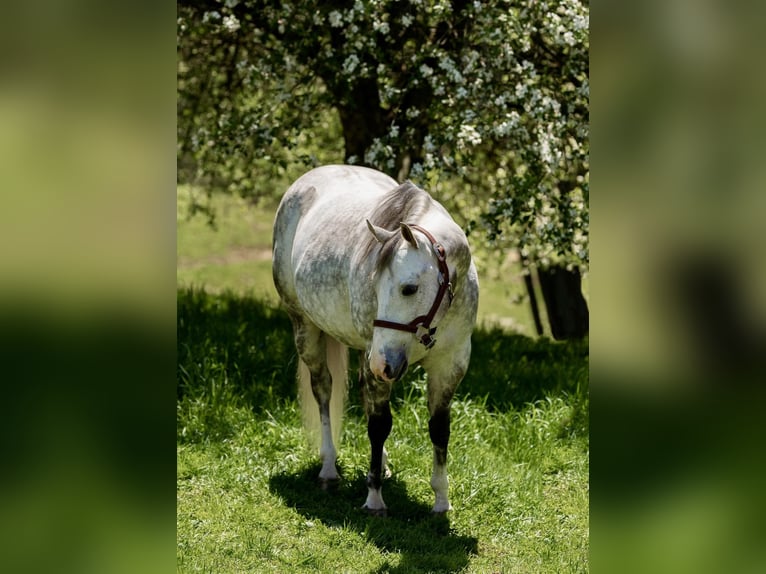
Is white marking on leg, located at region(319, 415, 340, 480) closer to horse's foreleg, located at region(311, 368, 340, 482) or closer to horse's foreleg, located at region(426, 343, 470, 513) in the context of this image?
horse's foreleg, located at region(311, 368, 340, 482)

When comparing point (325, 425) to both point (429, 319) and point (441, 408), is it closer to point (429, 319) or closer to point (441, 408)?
point (441, 408)

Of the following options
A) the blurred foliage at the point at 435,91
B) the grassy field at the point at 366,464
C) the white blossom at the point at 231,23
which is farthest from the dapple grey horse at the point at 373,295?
the white blossom at the point at 231,23

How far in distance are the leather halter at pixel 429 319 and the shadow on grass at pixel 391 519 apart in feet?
3.84

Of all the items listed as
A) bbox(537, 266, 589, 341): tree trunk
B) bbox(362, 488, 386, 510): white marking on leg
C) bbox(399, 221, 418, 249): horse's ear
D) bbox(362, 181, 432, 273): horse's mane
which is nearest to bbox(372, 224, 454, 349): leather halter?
bbox(399, 221, 418, 249): horse's ear

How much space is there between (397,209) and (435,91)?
2582 mm

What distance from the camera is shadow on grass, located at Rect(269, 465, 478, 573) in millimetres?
4094

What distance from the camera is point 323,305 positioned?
4750 mm

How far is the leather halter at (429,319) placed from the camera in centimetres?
366

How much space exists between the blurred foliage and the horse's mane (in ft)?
6.32

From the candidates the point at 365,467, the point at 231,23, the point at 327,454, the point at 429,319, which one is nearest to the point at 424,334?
the point at 429,319
